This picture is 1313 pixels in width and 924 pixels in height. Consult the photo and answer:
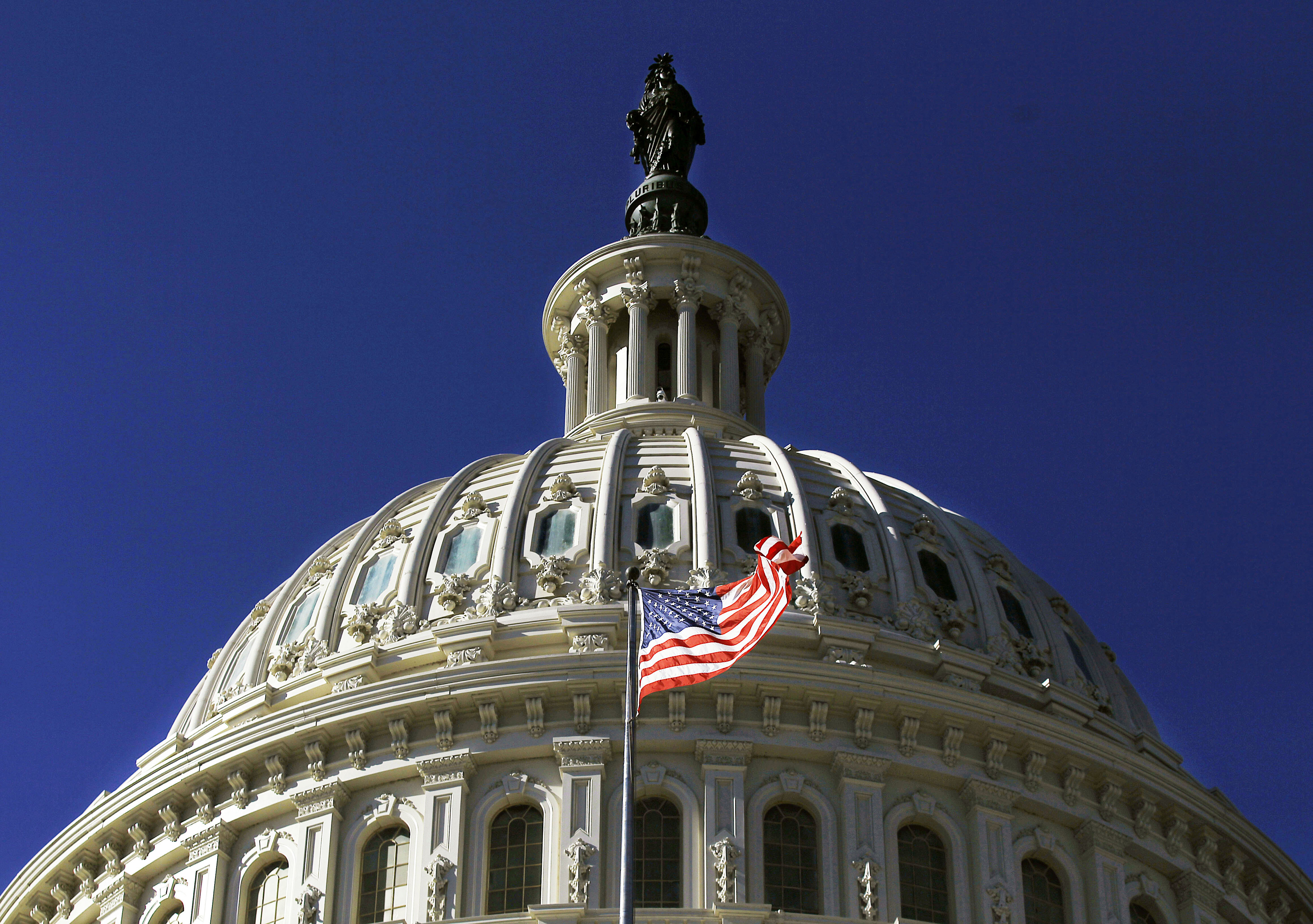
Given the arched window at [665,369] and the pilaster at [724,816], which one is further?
the arched window at [665,369]

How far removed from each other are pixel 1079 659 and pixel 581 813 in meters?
18.4

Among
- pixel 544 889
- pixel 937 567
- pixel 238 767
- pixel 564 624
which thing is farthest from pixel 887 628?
pixel 238 767

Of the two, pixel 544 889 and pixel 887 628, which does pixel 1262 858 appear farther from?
pixel 544 889

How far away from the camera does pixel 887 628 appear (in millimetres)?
61469

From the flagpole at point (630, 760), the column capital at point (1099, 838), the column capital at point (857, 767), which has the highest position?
the column capital at point (857, 767)

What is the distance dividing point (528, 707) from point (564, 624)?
3347mm

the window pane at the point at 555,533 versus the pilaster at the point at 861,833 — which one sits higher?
the window pane at the point at 555,533

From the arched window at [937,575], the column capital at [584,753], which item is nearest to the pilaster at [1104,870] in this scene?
the arched window at [937,575]

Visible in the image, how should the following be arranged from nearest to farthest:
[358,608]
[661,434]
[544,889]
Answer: [544,889] → [358,608] → [661,434]

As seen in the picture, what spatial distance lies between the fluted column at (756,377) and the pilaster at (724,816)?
2443 centimetres

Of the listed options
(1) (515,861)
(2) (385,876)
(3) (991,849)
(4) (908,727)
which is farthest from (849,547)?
(2) (385,876)

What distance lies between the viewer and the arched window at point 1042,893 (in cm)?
5600

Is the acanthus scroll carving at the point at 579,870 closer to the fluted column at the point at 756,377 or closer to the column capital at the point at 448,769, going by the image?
the column capital at the point at 448,769

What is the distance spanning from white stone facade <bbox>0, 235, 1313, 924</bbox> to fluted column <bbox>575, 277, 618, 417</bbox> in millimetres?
9346
